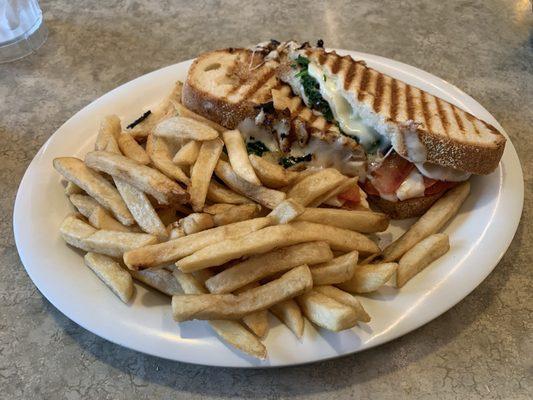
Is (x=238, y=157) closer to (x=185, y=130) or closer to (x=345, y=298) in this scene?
(x=185, y=130)

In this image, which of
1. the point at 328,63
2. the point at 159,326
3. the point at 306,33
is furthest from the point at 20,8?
the point at 159,326

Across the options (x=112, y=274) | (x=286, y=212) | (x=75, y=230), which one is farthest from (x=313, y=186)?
(x=75, y=230)

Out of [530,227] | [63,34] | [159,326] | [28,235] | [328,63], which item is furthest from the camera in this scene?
[63,34]

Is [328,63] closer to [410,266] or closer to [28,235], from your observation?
[410,266]

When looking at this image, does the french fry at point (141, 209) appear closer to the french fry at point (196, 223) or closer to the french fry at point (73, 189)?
the french fry at point (196, 223)

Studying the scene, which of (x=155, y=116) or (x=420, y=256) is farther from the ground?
(x=155, y=116)

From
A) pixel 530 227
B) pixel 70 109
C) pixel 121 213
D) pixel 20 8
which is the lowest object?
pixel 530 227

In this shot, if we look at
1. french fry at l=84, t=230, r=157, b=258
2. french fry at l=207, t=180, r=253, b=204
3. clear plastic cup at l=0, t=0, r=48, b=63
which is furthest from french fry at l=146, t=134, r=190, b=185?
clear plastic cup at l=0, t=0, r=48, b=63

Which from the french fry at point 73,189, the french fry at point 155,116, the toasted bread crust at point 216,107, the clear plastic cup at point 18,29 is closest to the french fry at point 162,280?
the french fry at point 73,189
